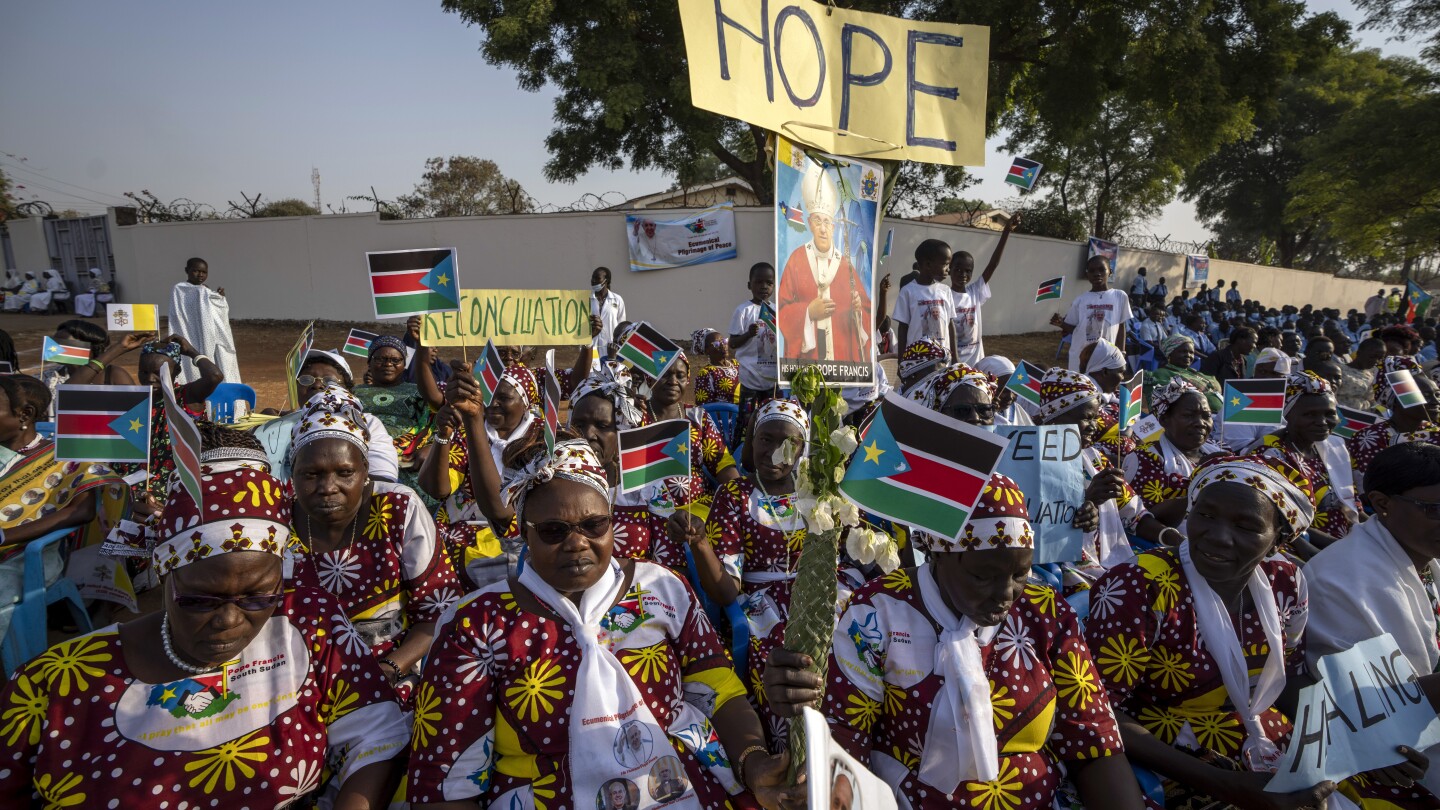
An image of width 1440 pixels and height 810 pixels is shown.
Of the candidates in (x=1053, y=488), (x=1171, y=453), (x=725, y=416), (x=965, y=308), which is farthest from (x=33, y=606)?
(x=965, y=308)

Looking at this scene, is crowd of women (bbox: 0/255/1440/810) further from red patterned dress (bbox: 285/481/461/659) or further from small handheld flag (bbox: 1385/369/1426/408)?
small handheld flag (bbox: 1385/369/1426/408)

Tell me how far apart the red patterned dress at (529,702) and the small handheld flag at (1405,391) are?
18.3 ft

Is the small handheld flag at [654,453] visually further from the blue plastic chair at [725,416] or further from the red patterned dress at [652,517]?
the blue plastic chair at [725,416]

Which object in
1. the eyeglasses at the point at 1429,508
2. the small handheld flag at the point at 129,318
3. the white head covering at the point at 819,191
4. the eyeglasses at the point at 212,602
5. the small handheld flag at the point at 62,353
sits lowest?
the eyeglasses at the point at 1429,508

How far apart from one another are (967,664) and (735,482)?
184 cm

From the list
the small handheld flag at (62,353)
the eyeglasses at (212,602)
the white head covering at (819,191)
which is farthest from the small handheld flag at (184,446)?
the small handheld flag at (62,353)

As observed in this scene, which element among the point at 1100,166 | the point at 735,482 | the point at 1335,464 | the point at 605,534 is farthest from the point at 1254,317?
the point at 605,534

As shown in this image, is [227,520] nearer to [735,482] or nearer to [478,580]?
[478,580]

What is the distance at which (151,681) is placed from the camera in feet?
6.24

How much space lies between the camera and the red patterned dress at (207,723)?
180cm

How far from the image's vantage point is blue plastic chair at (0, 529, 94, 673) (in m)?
3.65

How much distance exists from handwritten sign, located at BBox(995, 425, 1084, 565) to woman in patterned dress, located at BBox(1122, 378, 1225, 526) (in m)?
1.21

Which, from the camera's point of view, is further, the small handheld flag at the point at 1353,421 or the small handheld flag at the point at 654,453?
the small handheld flag at the point at 1353,421

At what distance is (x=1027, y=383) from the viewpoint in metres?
5.35
